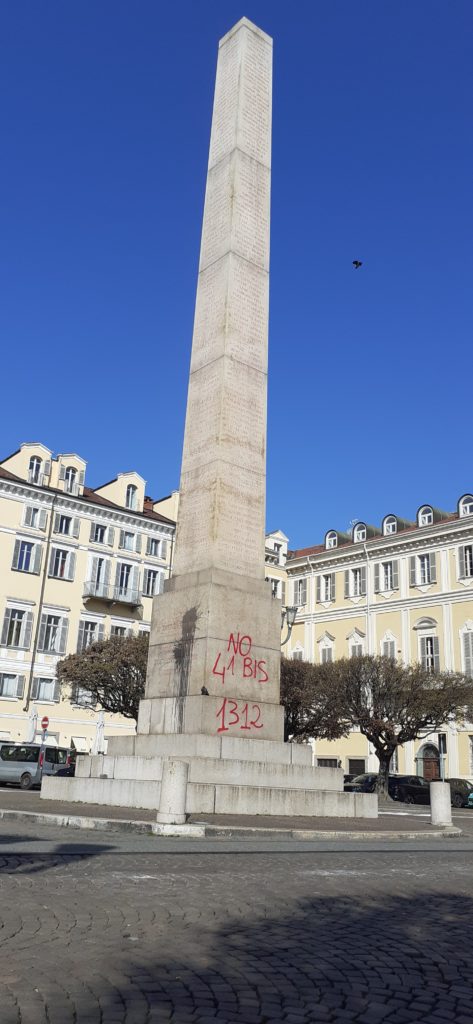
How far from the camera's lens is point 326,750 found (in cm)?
5200

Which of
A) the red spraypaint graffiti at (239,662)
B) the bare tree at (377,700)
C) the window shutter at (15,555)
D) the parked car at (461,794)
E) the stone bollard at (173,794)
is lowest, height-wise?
the stone bollard at (173,794)

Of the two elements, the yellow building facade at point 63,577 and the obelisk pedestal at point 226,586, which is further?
the yellow building facade at point 63,577

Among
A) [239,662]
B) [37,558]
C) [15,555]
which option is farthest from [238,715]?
[37,558]

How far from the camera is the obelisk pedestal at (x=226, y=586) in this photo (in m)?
14.0

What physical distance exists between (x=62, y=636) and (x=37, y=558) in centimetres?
436

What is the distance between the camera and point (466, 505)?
4853cm

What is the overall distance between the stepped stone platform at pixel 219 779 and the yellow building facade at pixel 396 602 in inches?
1205

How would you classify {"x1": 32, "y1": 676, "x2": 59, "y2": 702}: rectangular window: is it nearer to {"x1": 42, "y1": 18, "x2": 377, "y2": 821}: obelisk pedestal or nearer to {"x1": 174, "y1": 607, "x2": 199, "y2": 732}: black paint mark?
{"x1": 42, "y1": 18, "x2": 377, "y2": 821}: obelisk pedestal

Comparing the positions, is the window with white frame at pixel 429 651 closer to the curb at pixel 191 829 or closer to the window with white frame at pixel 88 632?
the window with white frame at pixel 88 632

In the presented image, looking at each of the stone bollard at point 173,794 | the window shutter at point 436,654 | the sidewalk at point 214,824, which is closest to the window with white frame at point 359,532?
the window shutter at point 436,654

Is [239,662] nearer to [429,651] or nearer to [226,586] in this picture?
[226,586]

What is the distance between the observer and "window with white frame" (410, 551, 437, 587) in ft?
159

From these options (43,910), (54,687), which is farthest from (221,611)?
(54,687)

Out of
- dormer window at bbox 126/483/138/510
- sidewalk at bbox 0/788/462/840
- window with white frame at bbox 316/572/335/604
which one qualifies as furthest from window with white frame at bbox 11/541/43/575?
sidewalk at bbox 0/788/462/840
